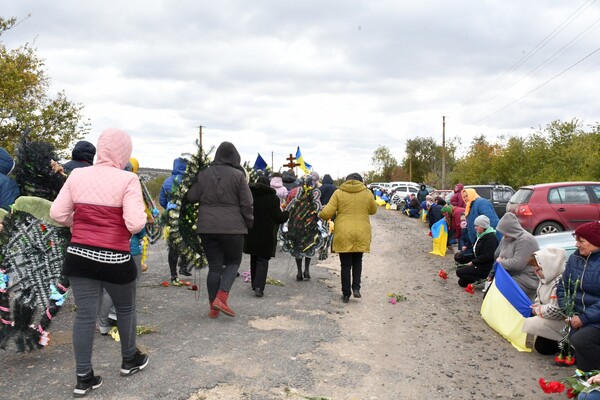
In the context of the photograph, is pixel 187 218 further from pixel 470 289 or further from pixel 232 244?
pixel 470 289

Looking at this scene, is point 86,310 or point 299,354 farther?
point 299,354

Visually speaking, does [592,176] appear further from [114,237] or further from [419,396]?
[114,237]

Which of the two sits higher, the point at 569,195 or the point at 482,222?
the point at 569,195

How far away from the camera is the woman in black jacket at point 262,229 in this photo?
287 inches

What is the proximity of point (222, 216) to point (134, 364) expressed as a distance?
1.98 meters

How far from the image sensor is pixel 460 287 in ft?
29.7

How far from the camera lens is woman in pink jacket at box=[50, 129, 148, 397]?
12.3 feet

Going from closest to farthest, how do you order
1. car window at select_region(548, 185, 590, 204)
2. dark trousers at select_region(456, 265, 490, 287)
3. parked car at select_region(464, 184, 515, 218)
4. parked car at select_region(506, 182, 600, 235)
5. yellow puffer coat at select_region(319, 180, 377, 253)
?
yellow puffer coat at select_region(319, 180, 377, 253) → dark trousers at select_region(456, 265, 490, 287) → parked car at select_region(506, 182, 600, 235) → car window at select_region(548, 185, 590, 204) → parked car at select_region(464, 184, 515, 218)

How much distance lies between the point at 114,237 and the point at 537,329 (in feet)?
14.1

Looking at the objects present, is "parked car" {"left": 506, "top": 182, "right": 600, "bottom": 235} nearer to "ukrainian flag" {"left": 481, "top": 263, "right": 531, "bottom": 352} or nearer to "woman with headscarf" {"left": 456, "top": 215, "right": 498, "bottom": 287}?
"woman with headscarf" {"left": 456, "top": 215, "right": 498, "bottom": 287}

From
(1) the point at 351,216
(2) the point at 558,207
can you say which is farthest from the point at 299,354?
(2) the point at 558,207

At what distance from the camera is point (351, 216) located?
7.54m

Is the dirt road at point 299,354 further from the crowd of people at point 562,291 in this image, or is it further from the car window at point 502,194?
the car window at point 502,194

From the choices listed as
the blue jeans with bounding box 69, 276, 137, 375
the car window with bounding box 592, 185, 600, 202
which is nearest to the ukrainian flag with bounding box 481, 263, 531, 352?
the blue jeans with bounding box 69, 276, 137, 375
